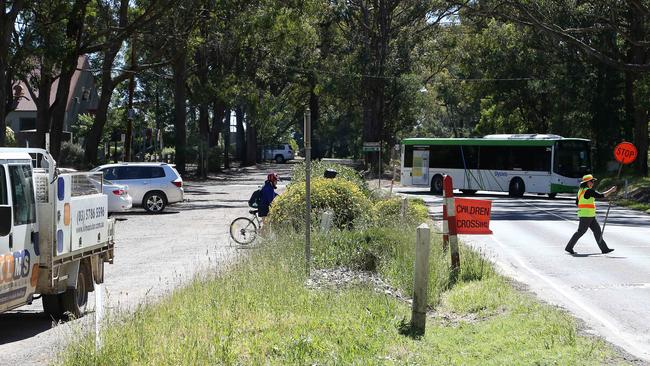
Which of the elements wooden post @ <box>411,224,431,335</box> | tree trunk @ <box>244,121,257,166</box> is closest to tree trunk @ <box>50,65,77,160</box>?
wooden post @ <box>411,224,431,335</box>

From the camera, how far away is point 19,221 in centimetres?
1072

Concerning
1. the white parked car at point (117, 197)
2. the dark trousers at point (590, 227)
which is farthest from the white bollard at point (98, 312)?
the white parked car at point (117, 197)

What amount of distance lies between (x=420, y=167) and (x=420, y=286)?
42.6 m

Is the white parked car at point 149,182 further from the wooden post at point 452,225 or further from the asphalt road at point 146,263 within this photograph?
the wooden post at point 452,225

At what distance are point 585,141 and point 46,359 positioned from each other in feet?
138

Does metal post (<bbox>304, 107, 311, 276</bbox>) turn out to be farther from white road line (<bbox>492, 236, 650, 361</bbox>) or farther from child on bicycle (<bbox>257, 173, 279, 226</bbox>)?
child on bicycle (<bbox>257, 173, 279, 226</bbox>)

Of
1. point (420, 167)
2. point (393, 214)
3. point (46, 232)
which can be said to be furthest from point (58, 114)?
point (46, 232)

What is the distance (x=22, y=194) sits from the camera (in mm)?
10898

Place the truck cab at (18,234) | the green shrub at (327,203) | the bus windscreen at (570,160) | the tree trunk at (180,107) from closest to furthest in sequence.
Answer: the truck cab at (18,234) < the green shrub at (327,203) < the bus windscreen at (570,160) < the tree trunk at (180,107)

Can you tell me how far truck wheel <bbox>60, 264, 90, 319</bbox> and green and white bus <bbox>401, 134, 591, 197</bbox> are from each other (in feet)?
122

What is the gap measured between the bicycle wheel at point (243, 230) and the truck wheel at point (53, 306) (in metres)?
9.71

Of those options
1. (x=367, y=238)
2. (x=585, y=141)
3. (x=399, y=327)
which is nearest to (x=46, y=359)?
(x=399, y=327)

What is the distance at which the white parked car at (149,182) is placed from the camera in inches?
1335

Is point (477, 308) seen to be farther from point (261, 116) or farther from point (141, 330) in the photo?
point (261, 116)
